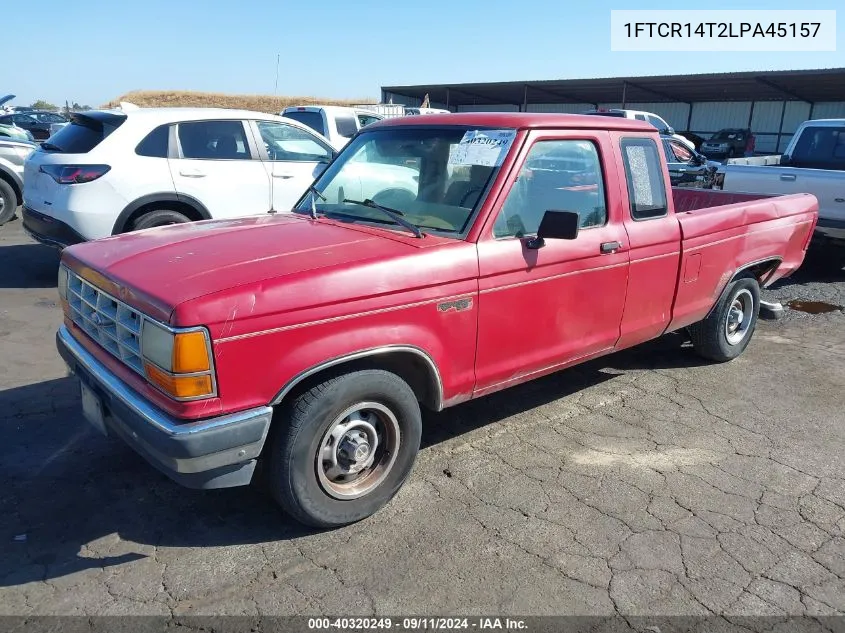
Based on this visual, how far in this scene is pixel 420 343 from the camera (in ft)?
10.7

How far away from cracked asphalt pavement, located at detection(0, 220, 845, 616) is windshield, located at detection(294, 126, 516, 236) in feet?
4.77

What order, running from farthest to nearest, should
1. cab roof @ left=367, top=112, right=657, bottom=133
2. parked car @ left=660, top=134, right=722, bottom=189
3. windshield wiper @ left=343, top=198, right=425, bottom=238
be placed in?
parked car @ left=660, top=134, right=722, bottom=189, cab roof @ left=367, top=112, right=657, bottom=133, windshield wiper @ left=343, top=198, right=425, bottom=238

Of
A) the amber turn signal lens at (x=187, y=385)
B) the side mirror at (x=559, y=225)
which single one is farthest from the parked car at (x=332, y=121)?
the amber turn signal lens at (x=187, y=385)

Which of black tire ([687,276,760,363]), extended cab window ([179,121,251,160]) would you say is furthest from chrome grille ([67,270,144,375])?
black tire ([687,276,760,363])

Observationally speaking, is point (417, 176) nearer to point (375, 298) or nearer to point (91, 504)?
point (375, 298)

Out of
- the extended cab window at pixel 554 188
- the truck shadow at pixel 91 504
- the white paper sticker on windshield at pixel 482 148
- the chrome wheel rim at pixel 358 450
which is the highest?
the white paper sticker on windshield at pixel 482 148

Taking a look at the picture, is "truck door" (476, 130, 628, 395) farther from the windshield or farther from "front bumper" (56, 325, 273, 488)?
"front bumper" (56, 325, 273, 488)

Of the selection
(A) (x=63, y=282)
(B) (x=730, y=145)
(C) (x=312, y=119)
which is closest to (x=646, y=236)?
(A) (x=63, y=282)

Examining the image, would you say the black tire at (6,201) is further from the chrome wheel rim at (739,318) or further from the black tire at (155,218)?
the chrome wheel rim at (739,318)

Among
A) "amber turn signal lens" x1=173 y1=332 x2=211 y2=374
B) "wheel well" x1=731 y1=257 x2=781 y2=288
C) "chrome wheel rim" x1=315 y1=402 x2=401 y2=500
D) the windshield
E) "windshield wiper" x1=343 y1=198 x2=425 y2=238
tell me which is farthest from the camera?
"wheel well" x1=731 y1=257 x2=781 y2=288

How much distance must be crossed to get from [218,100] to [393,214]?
52.6m

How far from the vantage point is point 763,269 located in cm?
580

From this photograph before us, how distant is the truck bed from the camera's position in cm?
476

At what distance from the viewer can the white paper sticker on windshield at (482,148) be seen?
367cm
